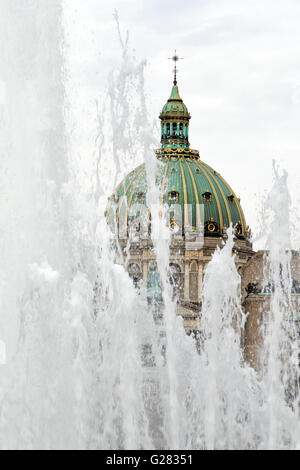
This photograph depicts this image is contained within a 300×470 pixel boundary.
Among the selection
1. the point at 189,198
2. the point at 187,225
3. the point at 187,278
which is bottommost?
the point at 187,278

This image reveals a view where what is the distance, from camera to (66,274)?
107 feet

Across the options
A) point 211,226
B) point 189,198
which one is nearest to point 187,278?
point 211,226

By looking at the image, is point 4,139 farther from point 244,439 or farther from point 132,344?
point 244,439

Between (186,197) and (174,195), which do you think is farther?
(186,197)

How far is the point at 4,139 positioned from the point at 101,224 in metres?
19.7

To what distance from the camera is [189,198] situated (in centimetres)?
9275

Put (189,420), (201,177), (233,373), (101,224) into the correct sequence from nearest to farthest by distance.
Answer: (189,420)
(233,373)
(101,224)
(201,177)

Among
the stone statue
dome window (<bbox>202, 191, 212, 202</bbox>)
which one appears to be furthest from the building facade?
the stone statue

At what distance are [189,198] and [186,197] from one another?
31cm

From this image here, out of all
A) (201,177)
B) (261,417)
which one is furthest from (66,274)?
(201,177)

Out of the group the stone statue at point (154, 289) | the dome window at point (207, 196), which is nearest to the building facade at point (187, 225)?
the dome window at point (207, 196)

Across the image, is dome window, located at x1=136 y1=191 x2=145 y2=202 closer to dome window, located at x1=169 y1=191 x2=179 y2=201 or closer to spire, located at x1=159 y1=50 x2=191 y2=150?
dome window, located at x1=169 y1=191 x2=179 y2=201

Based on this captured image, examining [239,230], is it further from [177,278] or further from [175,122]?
[175,122]

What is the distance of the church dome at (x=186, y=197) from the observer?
9031cm
